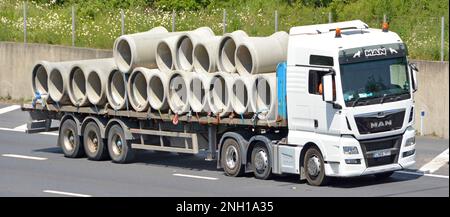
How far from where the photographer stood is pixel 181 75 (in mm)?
24203

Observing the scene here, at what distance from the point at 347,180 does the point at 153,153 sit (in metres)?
6.19

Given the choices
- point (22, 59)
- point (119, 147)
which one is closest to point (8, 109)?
point (22, 59)

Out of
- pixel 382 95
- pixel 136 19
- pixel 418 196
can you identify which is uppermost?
pixel 136 19

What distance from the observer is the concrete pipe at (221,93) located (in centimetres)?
2338

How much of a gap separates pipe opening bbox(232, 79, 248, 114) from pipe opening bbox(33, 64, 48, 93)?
5819 millimetres

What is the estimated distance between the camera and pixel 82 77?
2691 cm

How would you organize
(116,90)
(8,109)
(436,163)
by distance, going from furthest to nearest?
1. (8,109)
2. (116,90)
3. (436,163)

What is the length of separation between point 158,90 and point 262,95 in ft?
9.32

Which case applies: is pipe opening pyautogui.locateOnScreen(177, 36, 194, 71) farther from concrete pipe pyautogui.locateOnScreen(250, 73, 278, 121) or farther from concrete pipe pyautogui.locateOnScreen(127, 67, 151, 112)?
concrete pipe pyautogui.locateOnScreen(250, 73, 278, 121)

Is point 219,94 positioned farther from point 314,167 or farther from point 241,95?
point 314,167

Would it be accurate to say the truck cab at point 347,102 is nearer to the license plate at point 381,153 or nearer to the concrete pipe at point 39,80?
the license plate at point 381,153

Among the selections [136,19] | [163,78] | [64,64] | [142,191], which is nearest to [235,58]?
[163,78]

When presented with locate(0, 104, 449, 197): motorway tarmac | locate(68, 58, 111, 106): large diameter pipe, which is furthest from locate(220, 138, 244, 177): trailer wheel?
locate(68, 58, 111, 106): large diameter pipe

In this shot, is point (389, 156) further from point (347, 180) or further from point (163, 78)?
point (163, 78)
